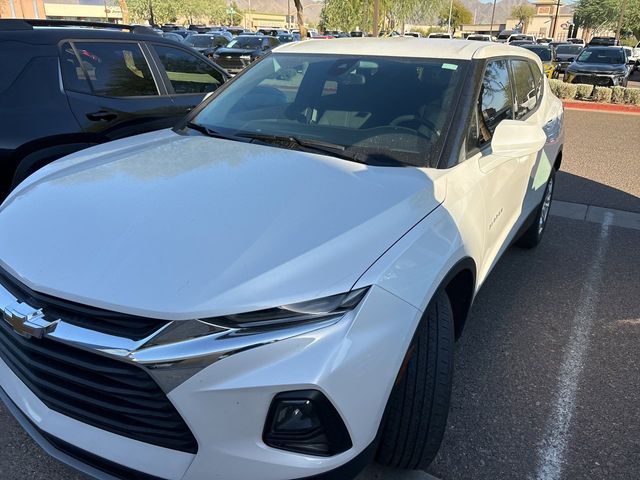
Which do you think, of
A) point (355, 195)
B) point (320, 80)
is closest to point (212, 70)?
point (320, 80)

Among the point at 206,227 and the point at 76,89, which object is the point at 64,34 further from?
the point at 206,227

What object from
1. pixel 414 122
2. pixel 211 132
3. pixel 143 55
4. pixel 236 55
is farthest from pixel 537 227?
pixel 236 55

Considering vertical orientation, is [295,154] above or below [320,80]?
below

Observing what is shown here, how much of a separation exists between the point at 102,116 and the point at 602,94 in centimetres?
1527

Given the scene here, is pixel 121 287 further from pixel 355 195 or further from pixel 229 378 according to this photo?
pixel 355 195

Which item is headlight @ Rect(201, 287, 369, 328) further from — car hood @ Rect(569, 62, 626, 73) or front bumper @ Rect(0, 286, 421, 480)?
car hood @ Rect(569, 62, 626, 73)

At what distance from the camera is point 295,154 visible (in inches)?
101

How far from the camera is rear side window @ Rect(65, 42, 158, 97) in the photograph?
4.23m

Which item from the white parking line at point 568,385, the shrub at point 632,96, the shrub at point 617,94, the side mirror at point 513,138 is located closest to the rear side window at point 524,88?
the side mirror at point 513,138

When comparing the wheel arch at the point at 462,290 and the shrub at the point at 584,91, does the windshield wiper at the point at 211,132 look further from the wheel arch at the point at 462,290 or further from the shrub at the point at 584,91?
the shrub at the point at 584,91

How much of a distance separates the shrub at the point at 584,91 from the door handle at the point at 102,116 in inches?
594

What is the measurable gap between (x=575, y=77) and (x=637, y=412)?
1704 cm

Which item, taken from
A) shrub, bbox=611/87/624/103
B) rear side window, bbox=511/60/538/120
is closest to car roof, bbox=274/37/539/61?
rear side window, bbox=511/60/538/120

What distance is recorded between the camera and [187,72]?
5277mm
